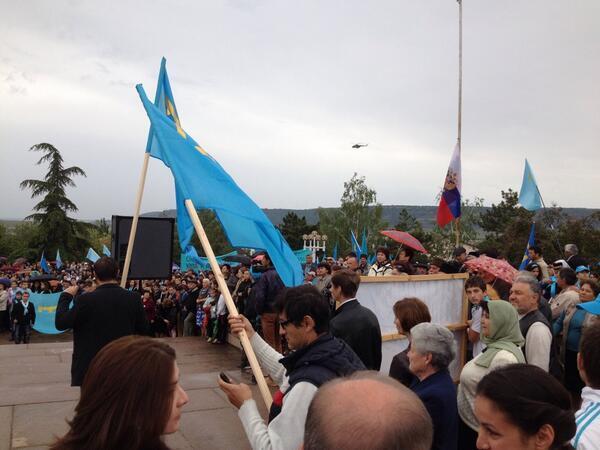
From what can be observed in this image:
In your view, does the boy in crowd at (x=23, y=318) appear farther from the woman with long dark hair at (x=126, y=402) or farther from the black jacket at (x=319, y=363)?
the woman with long dark hair at (x=126, y=402)

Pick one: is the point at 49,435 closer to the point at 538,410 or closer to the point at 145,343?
the point at 145,343

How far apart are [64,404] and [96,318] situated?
2168 mm

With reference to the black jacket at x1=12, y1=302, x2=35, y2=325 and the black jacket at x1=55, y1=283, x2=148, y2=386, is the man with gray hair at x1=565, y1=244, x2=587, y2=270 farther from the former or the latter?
the black jacket at x1=12, y1=302, x2=35, y2=325

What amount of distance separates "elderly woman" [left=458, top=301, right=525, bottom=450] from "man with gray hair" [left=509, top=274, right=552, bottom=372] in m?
0.63

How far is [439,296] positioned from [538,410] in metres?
4.90

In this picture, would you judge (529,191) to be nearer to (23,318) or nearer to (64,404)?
(64,404)

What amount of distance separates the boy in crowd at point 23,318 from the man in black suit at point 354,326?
14.2m

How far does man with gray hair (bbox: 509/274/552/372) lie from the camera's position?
160 inches

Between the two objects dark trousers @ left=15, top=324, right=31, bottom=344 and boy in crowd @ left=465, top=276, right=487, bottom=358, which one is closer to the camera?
boy in crowd @ left=465, top=276, right=487, bottom=358

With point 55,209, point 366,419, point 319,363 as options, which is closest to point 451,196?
point 319,363

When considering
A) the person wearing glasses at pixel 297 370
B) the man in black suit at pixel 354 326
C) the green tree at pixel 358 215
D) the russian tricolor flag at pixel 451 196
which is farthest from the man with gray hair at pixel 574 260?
the green tree at pixel 358 215

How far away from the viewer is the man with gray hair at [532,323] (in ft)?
13.4

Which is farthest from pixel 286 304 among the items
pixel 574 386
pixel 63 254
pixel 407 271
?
pixel 63 254

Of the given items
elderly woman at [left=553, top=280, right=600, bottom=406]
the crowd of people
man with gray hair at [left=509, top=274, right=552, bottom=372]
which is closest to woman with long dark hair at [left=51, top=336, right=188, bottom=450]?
the crowd of people
